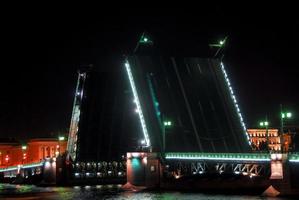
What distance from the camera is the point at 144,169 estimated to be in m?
49.8

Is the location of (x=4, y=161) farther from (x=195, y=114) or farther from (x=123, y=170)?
(x=195, y=114)

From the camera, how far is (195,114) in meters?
49.0

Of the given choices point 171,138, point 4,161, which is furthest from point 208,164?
point 4,161

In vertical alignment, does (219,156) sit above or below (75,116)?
below

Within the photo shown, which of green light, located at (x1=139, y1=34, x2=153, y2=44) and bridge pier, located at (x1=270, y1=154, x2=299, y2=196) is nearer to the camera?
bridge pier, located at (x1=270, y1=154, x2=299, y2=196)

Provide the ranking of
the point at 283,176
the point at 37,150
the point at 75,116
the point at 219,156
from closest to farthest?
the point at 283,176 → the point at 219,156 → the point at 75,116 → the point at 37,150

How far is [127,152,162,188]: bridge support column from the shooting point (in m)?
48.8

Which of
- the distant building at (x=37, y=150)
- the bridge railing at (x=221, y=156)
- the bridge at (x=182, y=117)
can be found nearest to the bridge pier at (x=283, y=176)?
the bridge railing at (x=221, y=156)

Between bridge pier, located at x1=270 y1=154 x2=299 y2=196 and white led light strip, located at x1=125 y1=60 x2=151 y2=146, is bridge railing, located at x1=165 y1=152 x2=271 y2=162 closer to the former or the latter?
A: bridge pier, located at x1=270 y1=154 x2=299 y2=196

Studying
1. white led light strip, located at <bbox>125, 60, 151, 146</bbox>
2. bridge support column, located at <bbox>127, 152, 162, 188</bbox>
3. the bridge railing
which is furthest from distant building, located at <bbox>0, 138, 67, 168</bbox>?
the bridge railing

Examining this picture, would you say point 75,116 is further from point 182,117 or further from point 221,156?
point 221,156

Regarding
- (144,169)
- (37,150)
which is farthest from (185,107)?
(37,150)

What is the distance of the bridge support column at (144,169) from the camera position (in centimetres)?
4875

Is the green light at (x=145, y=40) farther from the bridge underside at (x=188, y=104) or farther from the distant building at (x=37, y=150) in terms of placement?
the distant building at (x=37, y=150)
